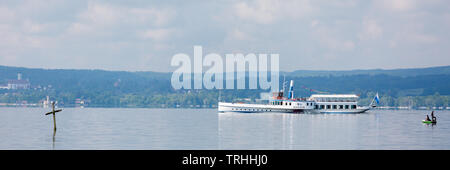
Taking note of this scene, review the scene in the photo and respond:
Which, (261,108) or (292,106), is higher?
(292,106)

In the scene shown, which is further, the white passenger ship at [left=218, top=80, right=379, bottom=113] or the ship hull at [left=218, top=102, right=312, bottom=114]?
the white passenger ship at [left=218, top=80, right=379, bottom=113]

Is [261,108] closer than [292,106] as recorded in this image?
Yes

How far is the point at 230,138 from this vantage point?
231 ft

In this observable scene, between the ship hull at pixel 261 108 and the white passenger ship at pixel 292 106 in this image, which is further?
the white passenger ship at pixel 292 106

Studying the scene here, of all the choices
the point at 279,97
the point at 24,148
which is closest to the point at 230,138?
the point at 24,148

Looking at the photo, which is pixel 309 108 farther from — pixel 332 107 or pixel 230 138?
pixel 230 138
